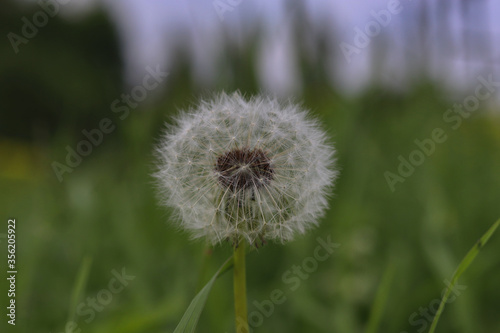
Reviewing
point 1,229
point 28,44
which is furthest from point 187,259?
point 28,44

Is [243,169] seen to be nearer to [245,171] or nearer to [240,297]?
[245,171]

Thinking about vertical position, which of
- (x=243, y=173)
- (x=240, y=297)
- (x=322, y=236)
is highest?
(x=243, y=173)

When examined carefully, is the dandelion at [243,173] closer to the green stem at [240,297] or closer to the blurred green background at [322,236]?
the green stem at [240,297]

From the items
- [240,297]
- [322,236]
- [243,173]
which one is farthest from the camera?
[322,236]

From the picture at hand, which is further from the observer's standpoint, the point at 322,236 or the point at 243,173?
the point at 322,236

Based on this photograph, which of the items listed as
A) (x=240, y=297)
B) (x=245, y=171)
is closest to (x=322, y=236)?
(x=245, y=171)

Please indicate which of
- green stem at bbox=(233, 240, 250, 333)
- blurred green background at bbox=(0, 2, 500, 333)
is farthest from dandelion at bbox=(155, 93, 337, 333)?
blurred green background at bbox=(0, 2, 500, 333)

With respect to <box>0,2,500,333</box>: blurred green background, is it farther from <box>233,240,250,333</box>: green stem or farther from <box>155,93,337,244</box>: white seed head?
<box>233,240,250,333</box>: green stem
